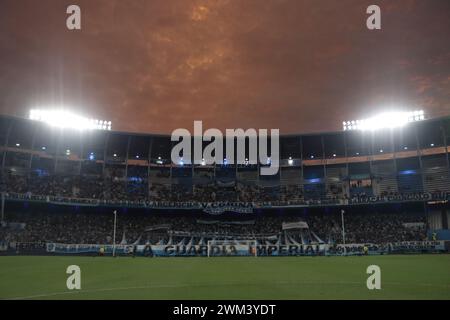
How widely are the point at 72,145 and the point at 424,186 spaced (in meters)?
65.7

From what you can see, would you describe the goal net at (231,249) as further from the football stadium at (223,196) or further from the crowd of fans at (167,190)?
the crowd of fans at (167,190)

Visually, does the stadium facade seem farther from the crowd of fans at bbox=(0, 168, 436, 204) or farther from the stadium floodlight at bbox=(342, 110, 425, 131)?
the stadium floodlight at bbox=(342, 110, 425, 131)

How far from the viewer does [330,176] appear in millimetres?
79188

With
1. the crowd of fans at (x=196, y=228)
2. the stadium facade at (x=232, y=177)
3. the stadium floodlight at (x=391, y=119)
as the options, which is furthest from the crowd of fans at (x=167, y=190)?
the stadium floodlight at (x=391, y=119)

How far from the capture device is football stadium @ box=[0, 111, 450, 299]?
57281 mm

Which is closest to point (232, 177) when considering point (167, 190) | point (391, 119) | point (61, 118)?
point (167, 190)

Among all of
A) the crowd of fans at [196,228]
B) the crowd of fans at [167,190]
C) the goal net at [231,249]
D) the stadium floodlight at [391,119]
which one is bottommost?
the goal net at [231,249]

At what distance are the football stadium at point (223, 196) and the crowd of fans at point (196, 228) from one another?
242mm

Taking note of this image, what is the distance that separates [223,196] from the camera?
76750mm

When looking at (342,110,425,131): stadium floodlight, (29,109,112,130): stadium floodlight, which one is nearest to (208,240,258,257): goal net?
(342,110,425,131): stadium floodlight

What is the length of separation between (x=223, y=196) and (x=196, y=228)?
8.88 metres

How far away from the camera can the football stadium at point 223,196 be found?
57281 mm

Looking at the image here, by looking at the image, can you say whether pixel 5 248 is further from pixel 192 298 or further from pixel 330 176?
pixel 330 176

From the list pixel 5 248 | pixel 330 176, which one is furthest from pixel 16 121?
pixel 330 176
